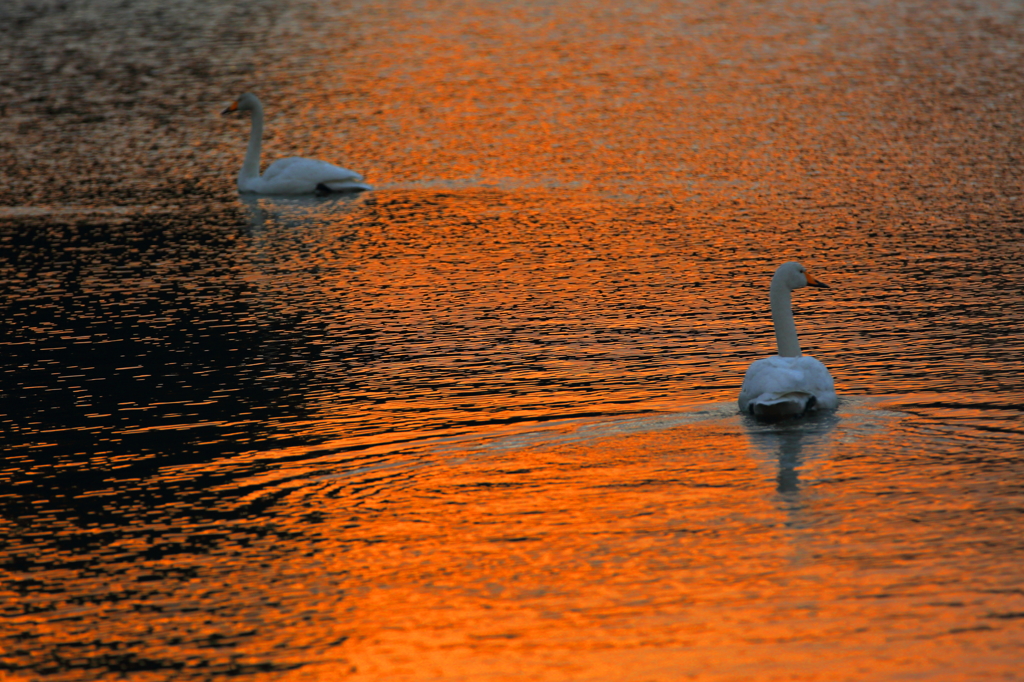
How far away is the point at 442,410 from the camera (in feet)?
33.9

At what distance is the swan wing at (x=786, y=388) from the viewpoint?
962cm

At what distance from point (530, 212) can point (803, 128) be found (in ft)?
20.0

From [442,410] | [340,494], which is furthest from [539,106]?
[340,494]

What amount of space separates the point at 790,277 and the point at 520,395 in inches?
83.6

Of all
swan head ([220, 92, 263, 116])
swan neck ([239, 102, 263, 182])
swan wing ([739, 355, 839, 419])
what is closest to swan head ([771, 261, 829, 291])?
swan wing ([739, 355, 839, 419])

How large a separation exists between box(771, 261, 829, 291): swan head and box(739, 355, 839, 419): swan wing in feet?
3.68

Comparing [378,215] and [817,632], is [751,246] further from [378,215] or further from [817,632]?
[817,632]

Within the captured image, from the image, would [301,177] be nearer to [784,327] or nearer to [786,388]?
[784,327]

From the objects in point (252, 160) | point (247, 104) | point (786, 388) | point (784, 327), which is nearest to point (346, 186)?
point (252, 160)

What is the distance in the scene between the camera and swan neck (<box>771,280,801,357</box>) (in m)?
10.7

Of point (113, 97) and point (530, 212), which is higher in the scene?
point (113, 97)

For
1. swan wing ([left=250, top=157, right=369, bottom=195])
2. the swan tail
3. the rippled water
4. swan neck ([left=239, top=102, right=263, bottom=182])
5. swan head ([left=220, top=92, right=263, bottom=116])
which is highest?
swan head ([left=220, top=92, right=263, bottom=116])

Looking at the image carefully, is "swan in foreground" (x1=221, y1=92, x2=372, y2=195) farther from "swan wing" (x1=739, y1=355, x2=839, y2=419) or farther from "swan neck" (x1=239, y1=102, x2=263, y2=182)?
"swan wing" (x1=739, y1=355, x2=839, y2=419)

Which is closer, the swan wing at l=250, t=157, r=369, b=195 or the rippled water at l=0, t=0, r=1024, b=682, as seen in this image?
the rippled water at l=0, t=0, r=1024, b=682
